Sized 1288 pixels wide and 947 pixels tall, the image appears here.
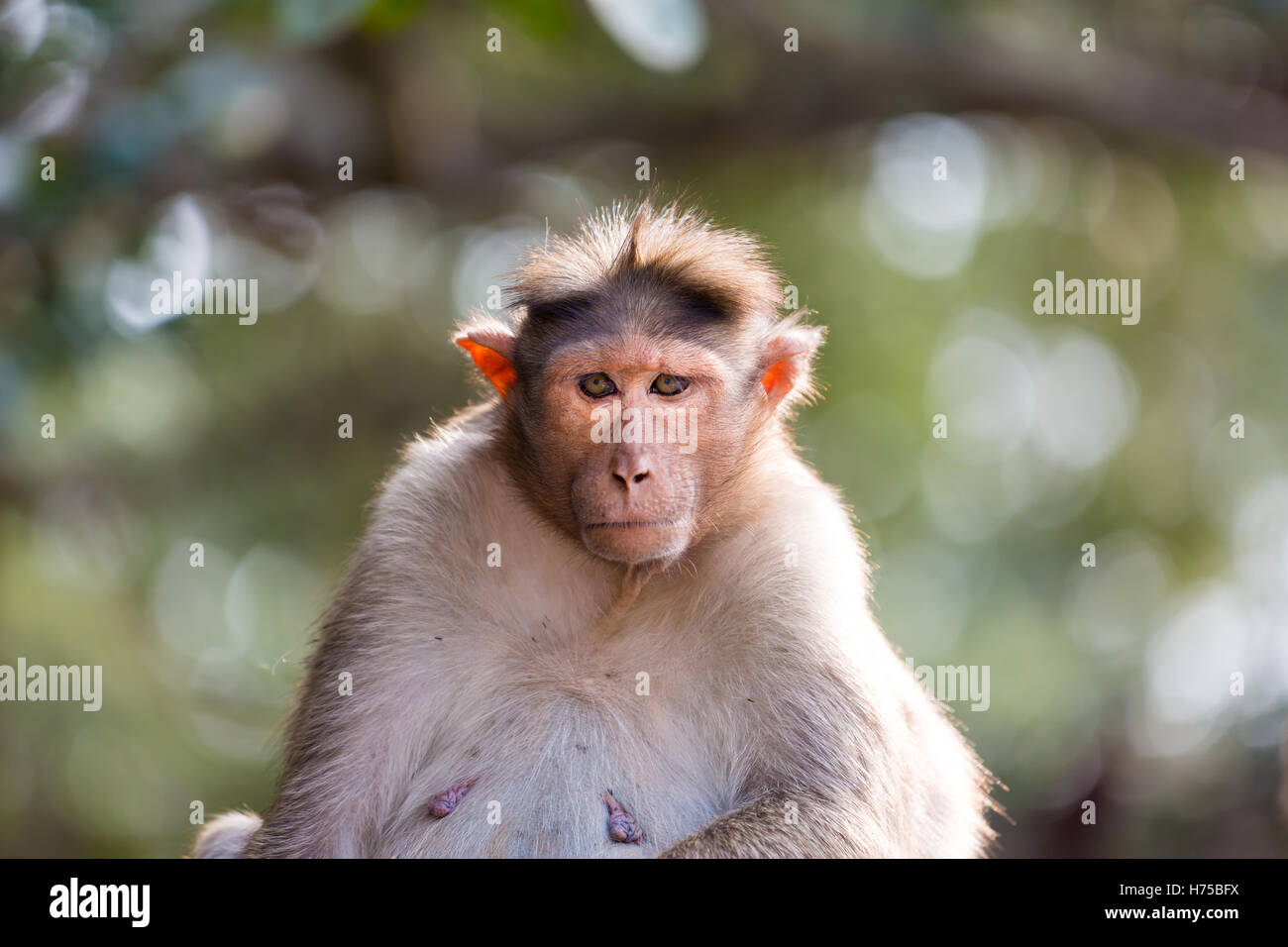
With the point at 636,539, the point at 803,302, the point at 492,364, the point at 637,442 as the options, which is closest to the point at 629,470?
the point at 637,442

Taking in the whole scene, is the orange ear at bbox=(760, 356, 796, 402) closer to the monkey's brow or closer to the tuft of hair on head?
the tuft of hair on head

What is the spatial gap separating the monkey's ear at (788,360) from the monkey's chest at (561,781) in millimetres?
1718

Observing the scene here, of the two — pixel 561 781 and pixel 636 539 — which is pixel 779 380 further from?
pixel 561 781

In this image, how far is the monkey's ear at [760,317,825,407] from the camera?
617 cm

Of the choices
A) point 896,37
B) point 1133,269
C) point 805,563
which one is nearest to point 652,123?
point 896,37

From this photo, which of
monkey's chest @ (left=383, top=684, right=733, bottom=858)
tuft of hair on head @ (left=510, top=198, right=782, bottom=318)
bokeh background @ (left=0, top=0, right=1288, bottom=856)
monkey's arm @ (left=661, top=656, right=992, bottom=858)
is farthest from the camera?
bokeh background @ (left=0, top=0, right=1288, bottom=856)

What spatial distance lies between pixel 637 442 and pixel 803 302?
8.99 m

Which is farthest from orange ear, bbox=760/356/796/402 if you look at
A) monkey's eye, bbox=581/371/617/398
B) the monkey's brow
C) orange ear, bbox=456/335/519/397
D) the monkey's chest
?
the monkey's chest

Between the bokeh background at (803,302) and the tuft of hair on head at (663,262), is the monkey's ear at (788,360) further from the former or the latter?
the bokeh background at (803,302)

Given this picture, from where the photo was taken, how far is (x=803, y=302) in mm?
14008

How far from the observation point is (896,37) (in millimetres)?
10734
